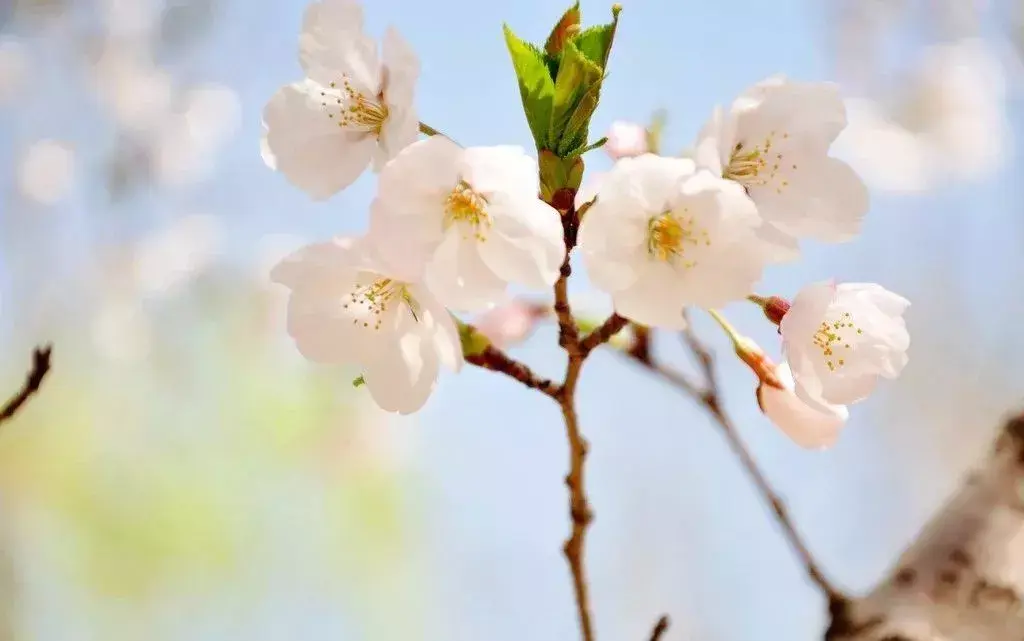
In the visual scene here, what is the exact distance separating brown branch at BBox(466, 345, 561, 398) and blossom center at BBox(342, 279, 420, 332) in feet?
0.15

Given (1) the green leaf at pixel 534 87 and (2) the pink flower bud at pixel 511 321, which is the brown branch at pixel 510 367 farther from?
(2) the pink flower bud at pixel 511 321

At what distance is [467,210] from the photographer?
0.39 m

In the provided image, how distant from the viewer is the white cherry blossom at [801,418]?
1.48ft

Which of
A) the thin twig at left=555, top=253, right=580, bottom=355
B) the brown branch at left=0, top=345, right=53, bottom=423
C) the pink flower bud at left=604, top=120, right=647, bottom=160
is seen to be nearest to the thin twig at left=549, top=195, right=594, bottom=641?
the thin twig at left=555, top=253, right=580, bottom=355

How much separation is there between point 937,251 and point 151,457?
4.90 ft

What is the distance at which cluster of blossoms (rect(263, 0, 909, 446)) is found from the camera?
369mm

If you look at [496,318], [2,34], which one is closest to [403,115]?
[496,318]

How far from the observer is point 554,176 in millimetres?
400

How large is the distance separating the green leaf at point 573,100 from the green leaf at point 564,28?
30 millimetres

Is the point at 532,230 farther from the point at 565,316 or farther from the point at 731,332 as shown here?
the point at 731,332

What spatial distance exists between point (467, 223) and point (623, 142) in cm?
29

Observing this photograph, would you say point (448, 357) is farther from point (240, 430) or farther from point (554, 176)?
point (240, 430)

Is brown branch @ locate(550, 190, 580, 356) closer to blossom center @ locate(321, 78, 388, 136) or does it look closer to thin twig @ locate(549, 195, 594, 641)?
thin twig @ locate(549, 195, 594, 641)

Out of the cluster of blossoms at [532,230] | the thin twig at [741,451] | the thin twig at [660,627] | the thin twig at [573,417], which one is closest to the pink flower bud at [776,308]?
the cluster of blossoms at [532,230]
